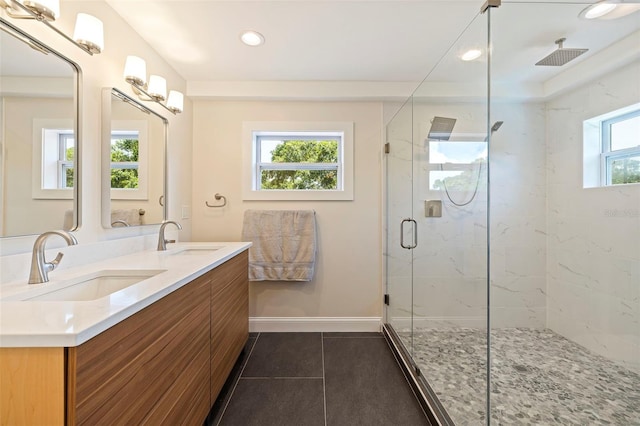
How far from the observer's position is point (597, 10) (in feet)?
4.44

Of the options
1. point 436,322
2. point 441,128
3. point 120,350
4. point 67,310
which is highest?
point 441,128

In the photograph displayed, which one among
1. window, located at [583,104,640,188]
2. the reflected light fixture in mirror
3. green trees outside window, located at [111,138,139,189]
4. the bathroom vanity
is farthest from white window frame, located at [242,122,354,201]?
window, located at [583,104,640,188]

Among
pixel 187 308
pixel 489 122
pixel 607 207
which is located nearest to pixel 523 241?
pixel 607 207

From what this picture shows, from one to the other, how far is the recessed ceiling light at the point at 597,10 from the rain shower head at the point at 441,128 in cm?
83

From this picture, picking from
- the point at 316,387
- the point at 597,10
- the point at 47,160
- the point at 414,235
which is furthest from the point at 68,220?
the point at 597,10

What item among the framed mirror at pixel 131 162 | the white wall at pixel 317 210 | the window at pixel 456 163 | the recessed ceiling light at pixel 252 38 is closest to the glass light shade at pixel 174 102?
the framed mirror at pixel 131 162

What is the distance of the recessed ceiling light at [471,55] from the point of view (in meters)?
1.23

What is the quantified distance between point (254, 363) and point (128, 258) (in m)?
1.07

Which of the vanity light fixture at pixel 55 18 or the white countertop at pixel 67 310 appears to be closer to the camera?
the white countertop at pixel 67 310

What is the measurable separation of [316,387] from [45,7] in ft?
7.07

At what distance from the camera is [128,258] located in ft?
4.47

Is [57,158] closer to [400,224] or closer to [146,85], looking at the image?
[146,85]

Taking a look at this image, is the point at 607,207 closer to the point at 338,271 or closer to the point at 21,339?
the point at 338,271

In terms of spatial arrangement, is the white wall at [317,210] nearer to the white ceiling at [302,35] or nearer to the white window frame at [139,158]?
the white ceiling at [302,35]
